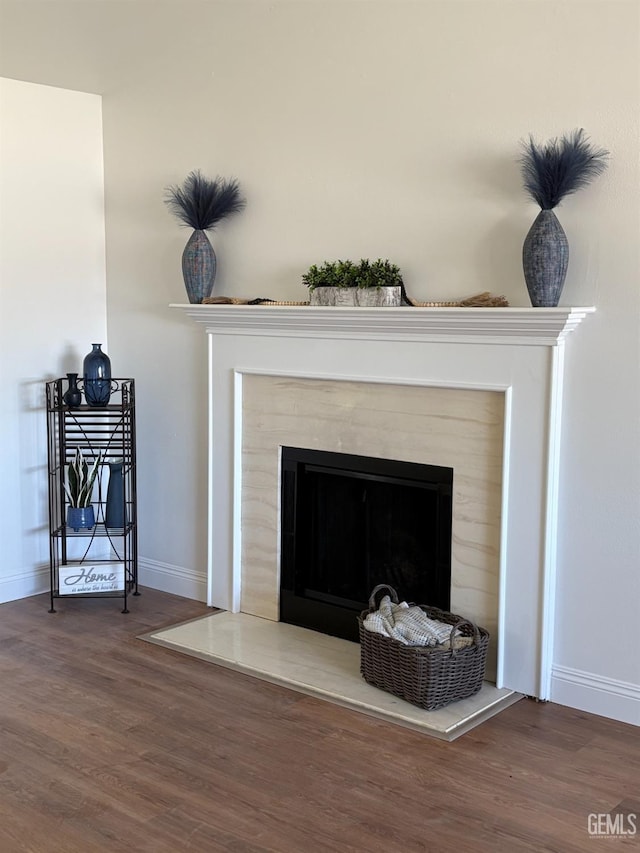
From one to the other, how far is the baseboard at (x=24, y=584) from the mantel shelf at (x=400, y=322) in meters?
1.42

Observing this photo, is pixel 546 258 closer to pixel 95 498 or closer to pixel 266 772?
pixel 266 772

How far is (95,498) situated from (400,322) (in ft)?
6.31

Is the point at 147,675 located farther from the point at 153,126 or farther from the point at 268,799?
the point at 153,126

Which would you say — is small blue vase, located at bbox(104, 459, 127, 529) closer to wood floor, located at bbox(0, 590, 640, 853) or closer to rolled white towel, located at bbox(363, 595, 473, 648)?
wood floor, located at bbox(0, 590, 640, 853)

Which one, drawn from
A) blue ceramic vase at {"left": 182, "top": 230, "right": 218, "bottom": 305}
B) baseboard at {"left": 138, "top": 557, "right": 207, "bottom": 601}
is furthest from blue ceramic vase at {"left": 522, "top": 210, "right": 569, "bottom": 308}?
baseboard at {"left": 138, "top": 557, "right": 207, "bottom": 601}

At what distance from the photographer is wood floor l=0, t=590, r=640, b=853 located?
2395mm

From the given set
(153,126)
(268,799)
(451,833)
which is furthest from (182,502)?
(451,833)

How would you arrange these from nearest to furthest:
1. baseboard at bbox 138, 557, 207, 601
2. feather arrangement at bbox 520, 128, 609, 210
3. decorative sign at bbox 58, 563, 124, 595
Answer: feather arrangement at bbox 520, 128, 609, 210 < decorative sign at bbox 58, 563, 124, 595 < baseboard at bbox 138, 557, 207, 601

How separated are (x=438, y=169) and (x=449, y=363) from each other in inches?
26.6

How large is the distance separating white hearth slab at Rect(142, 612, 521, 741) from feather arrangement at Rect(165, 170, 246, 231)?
1639 mm

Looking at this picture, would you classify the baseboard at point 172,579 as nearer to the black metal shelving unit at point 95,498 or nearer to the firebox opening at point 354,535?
the black metal shelving unit at point 95,498

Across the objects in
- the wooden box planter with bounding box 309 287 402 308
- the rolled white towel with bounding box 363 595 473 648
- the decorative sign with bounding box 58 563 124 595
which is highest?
the wooden box planter with bounding box 309 287 402 308

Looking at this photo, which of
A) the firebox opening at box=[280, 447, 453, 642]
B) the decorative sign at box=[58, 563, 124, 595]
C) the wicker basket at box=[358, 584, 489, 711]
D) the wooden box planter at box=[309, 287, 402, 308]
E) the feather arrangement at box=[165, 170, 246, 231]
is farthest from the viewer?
the decorative sign at box=[58, 563, 124, 595]

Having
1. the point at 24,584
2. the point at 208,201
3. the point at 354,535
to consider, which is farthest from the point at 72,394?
the point at 354,535
